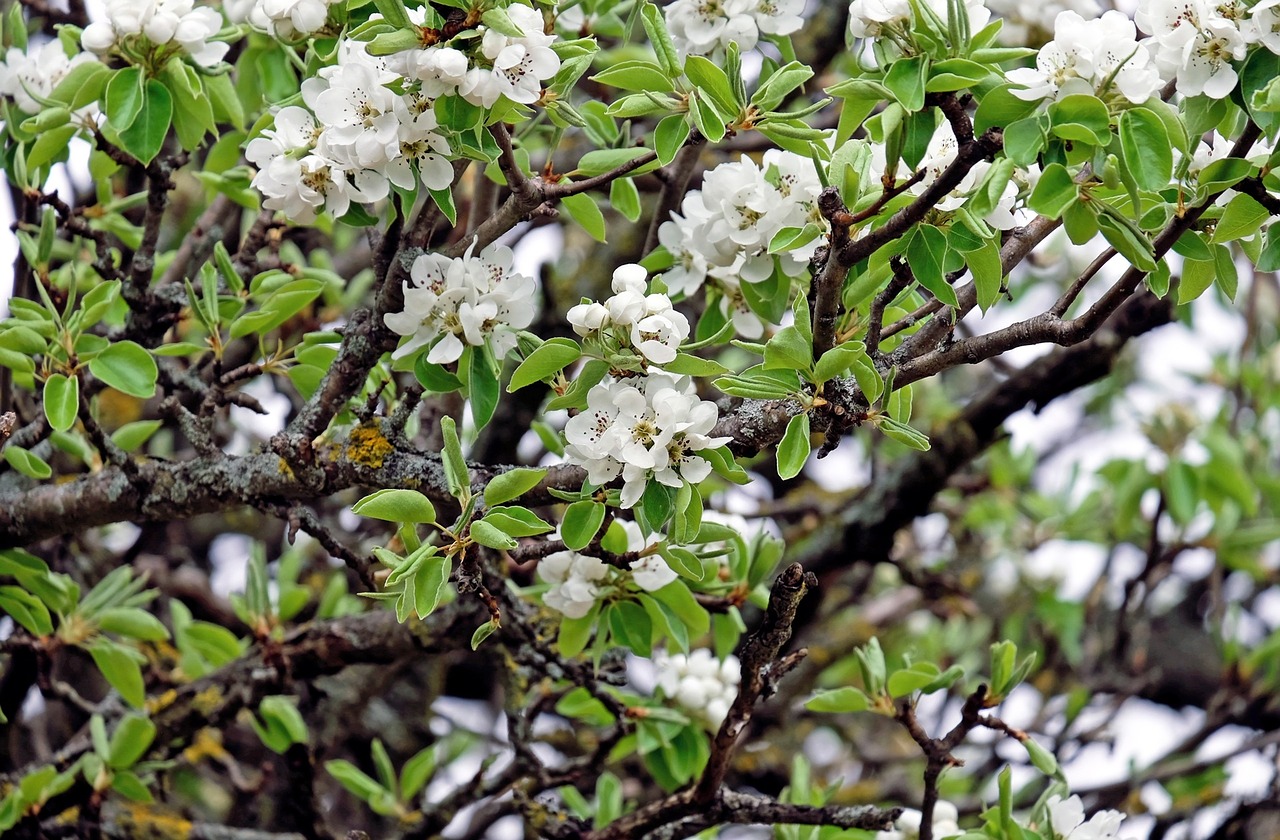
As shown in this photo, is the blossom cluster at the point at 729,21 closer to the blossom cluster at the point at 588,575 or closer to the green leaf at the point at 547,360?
the green leaf at the point at 547,360

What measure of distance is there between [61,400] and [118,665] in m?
0.71

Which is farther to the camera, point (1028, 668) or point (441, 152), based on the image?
point (1028, 668)

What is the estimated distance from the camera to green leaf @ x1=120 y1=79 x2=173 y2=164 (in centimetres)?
189

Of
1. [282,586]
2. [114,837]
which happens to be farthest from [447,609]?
[114,837]

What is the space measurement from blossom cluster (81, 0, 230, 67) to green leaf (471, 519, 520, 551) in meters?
0.95

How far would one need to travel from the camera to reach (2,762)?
2.86m

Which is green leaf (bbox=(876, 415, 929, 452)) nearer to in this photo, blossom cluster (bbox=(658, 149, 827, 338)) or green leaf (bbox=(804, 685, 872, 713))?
blossom cluster (bbox=(658, 149, 827, 338))

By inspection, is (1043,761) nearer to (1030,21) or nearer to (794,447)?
(794,447)

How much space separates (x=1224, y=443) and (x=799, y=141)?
7.42ft

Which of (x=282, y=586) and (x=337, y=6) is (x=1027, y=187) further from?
(x=282, y=586)

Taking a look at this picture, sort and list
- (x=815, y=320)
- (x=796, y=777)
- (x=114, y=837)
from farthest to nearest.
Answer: (x=114, y=837) < (x=796, y=777) < (x=815, y=320)

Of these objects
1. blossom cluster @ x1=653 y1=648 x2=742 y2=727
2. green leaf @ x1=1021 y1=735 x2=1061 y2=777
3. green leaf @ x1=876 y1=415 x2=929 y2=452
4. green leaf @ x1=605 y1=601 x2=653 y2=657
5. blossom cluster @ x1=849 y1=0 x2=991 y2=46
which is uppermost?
blossom cluster @ x1=849 y1=0 x2=991 y2=46

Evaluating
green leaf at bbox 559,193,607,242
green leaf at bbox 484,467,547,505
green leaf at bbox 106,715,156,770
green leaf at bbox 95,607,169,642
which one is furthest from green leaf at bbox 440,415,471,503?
green leaf at bbox 106,715,156,770

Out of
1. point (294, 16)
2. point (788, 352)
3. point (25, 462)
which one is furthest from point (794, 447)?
point (25, 462)
